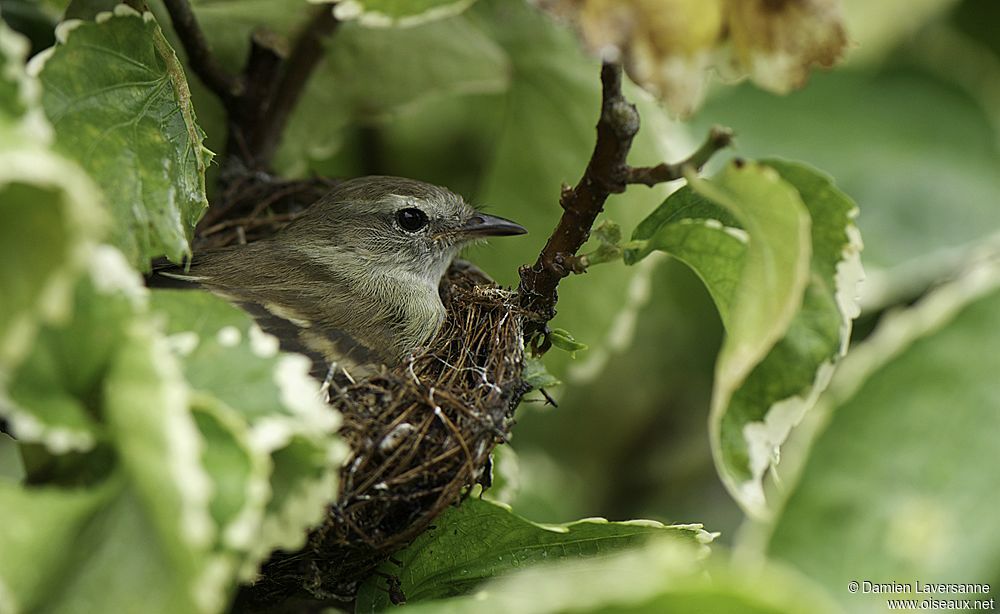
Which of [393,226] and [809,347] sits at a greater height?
[809,347]

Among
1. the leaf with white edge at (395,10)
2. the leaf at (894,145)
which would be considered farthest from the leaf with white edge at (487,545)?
the leaf at (894,145)

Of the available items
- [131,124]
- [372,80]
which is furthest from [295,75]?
[131,124]

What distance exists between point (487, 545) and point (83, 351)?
619 millimetres

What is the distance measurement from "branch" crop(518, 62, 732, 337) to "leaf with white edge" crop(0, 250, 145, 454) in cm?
58

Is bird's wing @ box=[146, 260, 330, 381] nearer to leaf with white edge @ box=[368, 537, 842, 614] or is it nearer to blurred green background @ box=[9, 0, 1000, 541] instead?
blurred green background @ box=[9, 0, 1000, 541]

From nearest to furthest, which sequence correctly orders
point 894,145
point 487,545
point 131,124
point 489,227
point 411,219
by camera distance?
point 131,124 < point 487,545 < point 489,227 < point 411,219 < point 894,145

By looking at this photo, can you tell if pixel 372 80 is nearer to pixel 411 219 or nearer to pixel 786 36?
A: pixel 411 219

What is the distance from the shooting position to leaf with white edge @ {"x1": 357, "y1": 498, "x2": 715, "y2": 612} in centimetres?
137

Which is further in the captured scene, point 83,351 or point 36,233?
point 83,351

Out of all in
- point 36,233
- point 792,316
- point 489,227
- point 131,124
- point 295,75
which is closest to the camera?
point 36,233

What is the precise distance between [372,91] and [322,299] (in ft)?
1.36

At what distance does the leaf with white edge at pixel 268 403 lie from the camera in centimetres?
99

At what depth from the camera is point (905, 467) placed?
3.25 feet

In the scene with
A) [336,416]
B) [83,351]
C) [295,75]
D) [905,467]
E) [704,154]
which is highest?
[704,154]
